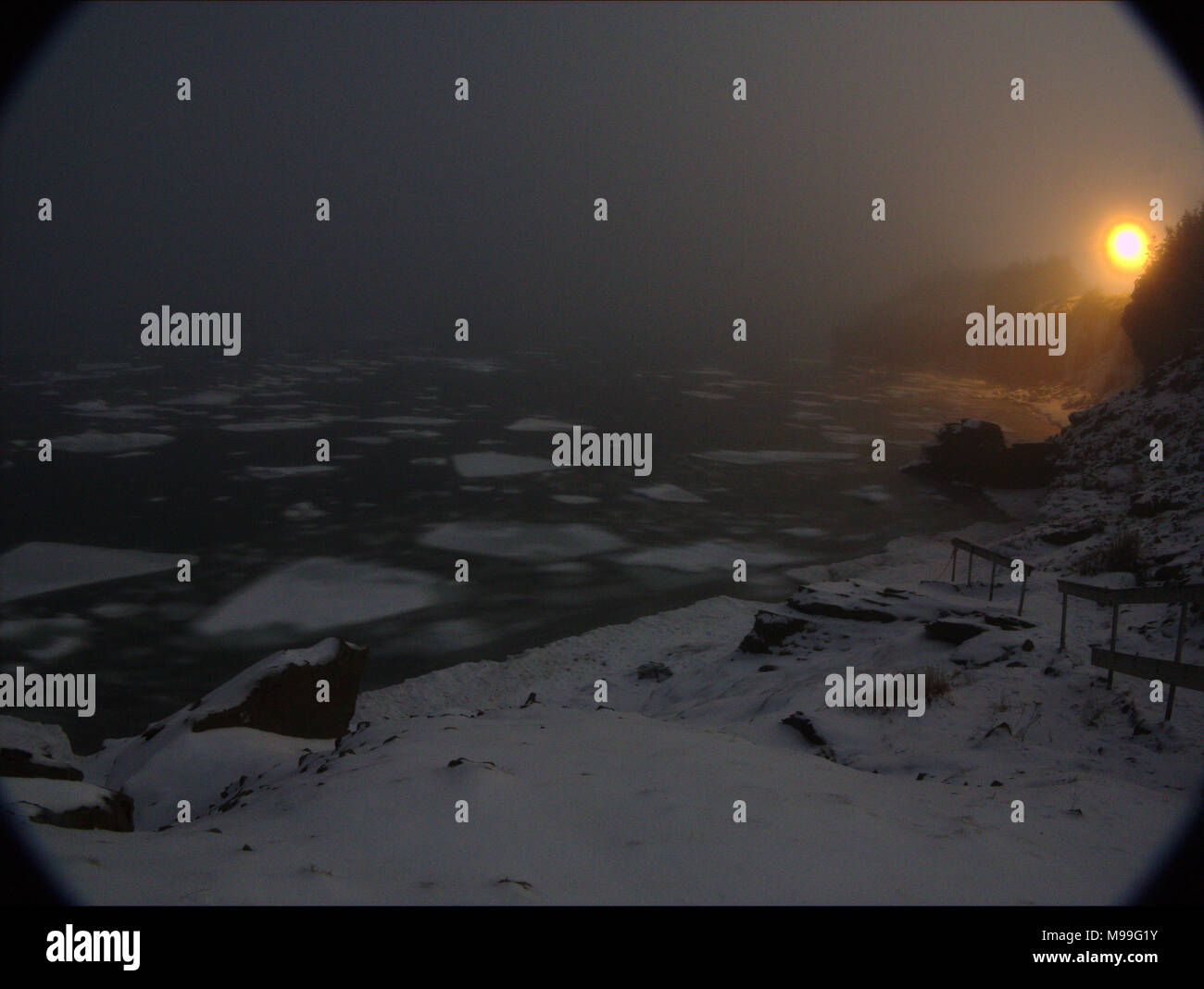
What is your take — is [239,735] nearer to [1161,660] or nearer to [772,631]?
[772,631]

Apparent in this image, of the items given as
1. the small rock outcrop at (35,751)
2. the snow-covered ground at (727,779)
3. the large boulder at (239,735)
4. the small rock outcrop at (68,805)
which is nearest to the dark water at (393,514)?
the small rock outcrop at (35,751)

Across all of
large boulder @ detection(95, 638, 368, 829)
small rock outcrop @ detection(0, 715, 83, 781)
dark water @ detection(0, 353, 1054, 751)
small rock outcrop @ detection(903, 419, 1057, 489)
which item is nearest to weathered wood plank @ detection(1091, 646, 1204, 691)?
large boulder @ detection(95, 638, 368, 829)

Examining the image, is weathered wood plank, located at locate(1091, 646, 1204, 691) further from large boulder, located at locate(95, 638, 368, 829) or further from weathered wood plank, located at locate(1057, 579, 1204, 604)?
large boulder, located at locate(95, 638, 368, 829)

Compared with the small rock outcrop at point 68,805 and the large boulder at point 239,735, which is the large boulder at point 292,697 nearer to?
the large boulder at point 239,735
